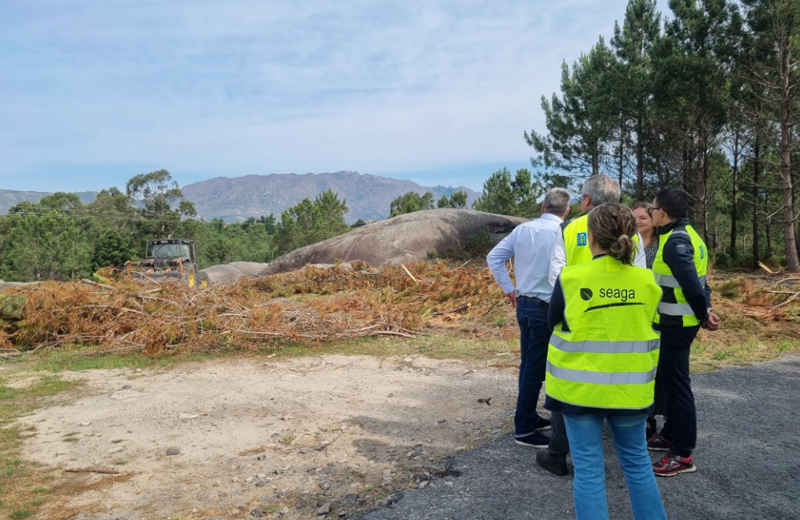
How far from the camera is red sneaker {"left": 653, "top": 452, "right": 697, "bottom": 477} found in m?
3.56

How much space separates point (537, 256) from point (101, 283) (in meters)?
10.6

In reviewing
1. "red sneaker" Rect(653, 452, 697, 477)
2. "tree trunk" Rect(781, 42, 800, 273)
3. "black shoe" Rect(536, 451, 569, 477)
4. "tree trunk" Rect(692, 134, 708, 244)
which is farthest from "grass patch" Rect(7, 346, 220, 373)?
"tree trunk" Rect(692, 134, 708, 244)

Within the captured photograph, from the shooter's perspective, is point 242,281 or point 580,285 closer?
point 580,285

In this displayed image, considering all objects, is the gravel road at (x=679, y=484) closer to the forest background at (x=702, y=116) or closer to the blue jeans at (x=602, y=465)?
the blue jeans at (x=602, y=465)

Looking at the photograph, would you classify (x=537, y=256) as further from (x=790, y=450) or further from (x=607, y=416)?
(x=790, y=450)

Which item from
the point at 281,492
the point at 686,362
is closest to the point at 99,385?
the point at 281,492

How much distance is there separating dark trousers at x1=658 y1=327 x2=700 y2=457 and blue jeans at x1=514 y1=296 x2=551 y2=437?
0.78 m

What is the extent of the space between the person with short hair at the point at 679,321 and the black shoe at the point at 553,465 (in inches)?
23.3

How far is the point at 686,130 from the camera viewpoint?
21.5 meters

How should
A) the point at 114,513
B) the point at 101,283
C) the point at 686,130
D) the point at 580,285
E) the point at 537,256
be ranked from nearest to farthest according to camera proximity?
the point at 580,285 → the point at 114,513 → the point at 537,256 → the point at 101,283 → the point at 686,130

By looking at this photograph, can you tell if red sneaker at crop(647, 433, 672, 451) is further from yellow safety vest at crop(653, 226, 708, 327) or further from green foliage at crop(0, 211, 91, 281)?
green foliage at crop(0, 211, 91, 281)

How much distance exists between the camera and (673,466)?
3.58 metres

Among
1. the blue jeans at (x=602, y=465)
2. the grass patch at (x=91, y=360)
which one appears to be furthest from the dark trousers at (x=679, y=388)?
the grass patch at (x=91, y=360)

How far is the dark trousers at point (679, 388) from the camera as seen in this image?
357 cm
